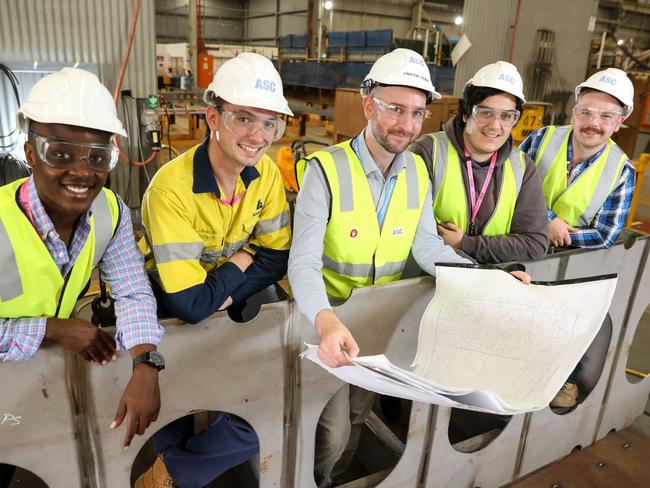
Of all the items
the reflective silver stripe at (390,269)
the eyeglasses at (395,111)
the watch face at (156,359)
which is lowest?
the watch face at (156,359)

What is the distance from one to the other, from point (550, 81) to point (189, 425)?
359 inches

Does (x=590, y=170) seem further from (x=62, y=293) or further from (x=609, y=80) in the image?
(x=62, y=293)

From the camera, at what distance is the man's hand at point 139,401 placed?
1.34 metres

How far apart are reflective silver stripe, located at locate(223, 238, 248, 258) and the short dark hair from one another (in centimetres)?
124

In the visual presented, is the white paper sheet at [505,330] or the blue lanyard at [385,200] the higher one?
the blue lanyard at [385,200]

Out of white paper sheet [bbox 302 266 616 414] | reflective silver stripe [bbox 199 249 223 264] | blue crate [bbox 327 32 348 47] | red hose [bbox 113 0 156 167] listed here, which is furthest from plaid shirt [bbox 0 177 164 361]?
blue crate [bbox 327 32 348 47]

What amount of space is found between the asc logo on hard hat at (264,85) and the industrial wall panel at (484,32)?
7.08 m

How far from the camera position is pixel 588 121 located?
2621mm

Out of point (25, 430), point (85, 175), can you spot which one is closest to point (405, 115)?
point (85, 175)

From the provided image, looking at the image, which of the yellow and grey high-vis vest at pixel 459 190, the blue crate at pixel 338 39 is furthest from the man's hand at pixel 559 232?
the blue crate at pixel 338 39

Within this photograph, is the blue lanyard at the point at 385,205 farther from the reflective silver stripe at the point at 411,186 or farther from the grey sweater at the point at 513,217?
the grey sweater at the point at 513,217

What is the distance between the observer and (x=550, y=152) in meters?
2.78

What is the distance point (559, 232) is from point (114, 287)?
2119mm

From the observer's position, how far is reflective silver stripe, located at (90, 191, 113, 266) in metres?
1.54
